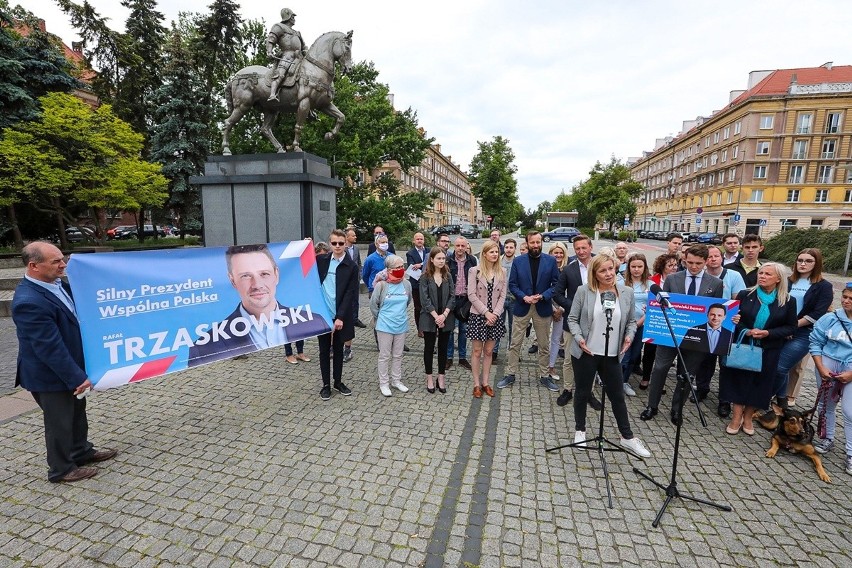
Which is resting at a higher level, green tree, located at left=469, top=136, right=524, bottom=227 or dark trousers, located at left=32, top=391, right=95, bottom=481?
green tree, located at left=469, top=136, right=524, bottom=227

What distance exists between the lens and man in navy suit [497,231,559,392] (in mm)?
5910

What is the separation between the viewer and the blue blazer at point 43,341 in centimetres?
327

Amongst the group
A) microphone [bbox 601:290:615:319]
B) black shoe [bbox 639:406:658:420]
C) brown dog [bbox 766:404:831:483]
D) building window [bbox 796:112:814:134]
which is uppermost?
building window [bbox 796:112:814:134]

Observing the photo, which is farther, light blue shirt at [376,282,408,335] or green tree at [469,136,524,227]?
green tree at [469,136,524,227]

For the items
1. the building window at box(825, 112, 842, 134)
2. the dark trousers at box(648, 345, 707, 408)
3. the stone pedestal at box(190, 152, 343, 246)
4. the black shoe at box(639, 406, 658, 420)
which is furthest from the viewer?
the building window at box(825, 112, 842, 134)

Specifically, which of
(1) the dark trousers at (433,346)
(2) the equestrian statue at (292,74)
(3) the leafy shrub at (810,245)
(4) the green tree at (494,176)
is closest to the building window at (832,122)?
(4) the green tree at (494,176)

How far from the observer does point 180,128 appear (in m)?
27.6

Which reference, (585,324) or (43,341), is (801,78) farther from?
(43,341)

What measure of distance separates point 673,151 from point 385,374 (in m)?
93.8

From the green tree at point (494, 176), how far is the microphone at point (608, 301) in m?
50.7

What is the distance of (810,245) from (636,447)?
24802 mm

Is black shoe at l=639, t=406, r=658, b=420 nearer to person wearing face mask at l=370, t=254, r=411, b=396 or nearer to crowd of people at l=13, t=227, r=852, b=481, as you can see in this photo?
crowd of people at l=13, t=227, r=852, b=481

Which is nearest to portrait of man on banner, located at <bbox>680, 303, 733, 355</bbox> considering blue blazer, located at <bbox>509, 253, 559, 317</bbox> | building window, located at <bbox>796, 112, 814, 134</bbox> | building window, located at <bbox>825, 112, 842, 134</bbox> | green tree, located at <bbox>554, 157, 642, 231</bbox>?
blue blazer, located at <bbox>509, 253, 559, 317</bbox>

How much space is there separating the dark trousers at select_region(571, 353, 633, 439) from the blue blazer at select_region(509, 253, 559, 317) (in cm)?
167
